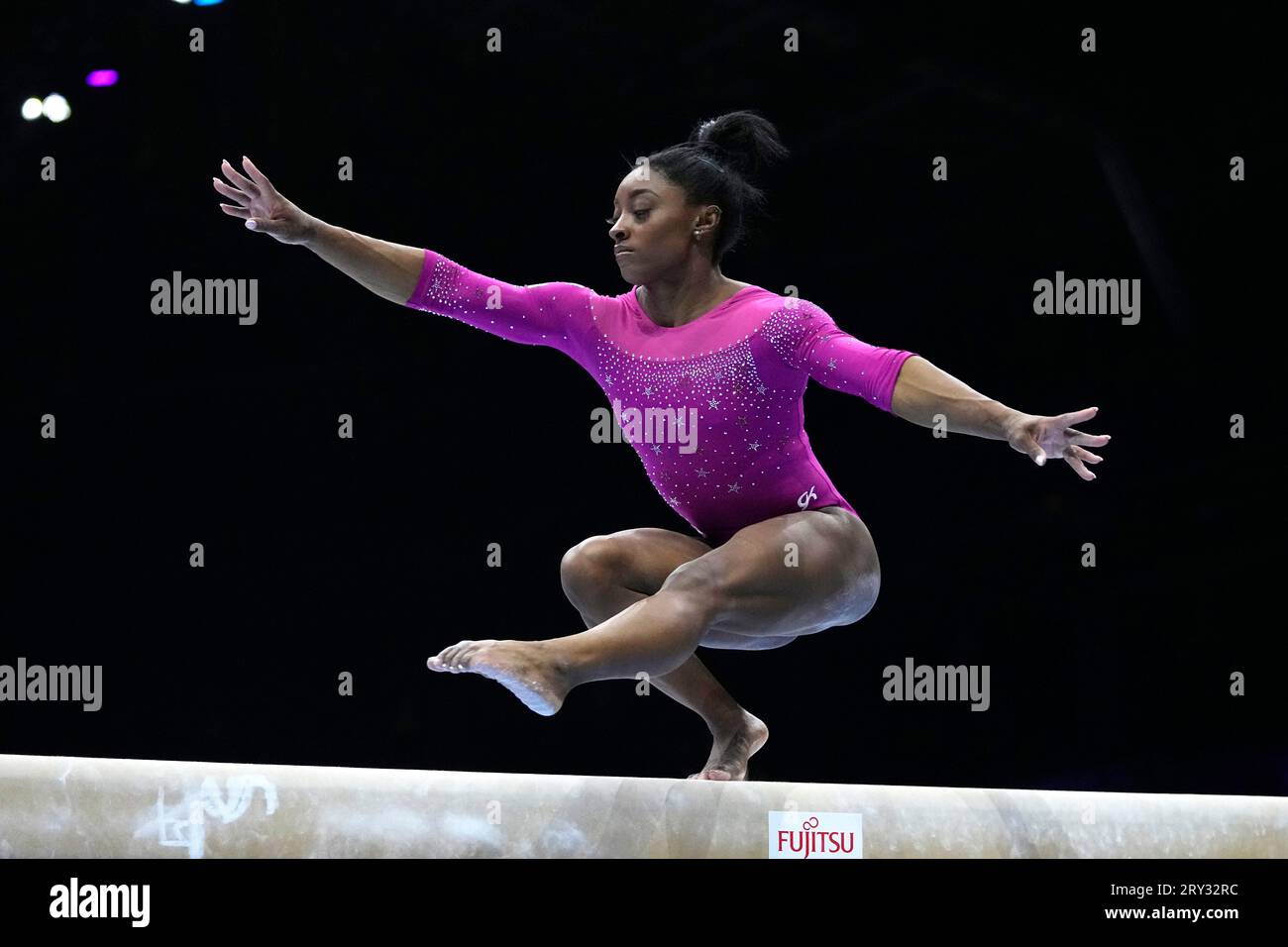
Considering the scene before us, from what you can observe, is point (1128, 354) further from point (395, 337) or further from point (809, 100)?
point (395, 337)

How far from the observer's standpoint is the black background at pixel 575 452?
16.0 feet

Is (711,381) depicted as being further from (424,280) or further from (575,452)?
(575,452)

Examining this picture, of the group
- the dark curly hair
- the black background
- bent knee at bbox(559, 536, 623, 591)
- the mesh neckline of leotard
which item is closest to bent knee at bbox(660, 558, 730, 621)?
bent knee at bbox(559, 536, 623, 591)

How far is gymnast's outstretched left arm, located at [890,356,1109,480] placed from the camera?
8.72 feet

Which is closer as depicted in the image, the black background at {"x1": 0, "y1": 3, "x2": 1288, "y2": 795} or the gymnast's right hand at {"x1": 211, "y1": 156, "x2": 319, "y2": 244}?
the gymnast's right hand at {"x1": 211, "y1": 156, "x2": 319, "y2": 244}

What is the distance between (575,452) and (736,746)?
1.71 m

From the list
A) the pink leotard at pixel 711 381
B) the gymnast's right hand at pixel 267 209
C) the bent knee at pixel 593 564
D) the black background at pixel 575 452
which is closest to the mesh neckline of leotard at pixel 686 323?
the pink leotard at pixel 711 381

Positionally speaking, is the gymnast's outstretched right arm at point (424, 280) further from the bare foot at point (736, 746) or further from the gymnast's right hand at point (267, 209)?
the bare foot at point (736, 746)

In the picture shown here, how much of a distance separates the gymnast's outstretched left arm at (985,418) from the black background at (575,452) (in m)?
2.00

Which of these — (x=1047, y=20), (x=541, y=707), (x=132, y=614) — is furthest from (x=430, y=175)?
(x=541, y=707)

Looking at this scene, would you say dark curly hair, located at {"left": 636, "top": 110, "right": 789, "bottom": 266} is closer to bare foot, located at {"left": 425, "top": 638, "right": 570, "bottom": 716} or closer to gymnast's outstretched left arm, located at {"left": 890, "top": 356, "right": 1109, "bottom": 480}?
gymnast's outstretched left arm, located at {"left": 890, "top": 356, "right": 1109, "bottom": 480}

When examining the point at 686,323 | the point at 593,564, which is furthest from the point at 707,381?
the point at 593,564

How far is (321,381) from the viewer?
496 cm

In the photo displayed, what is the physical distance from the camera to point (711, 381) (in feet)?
10.8
